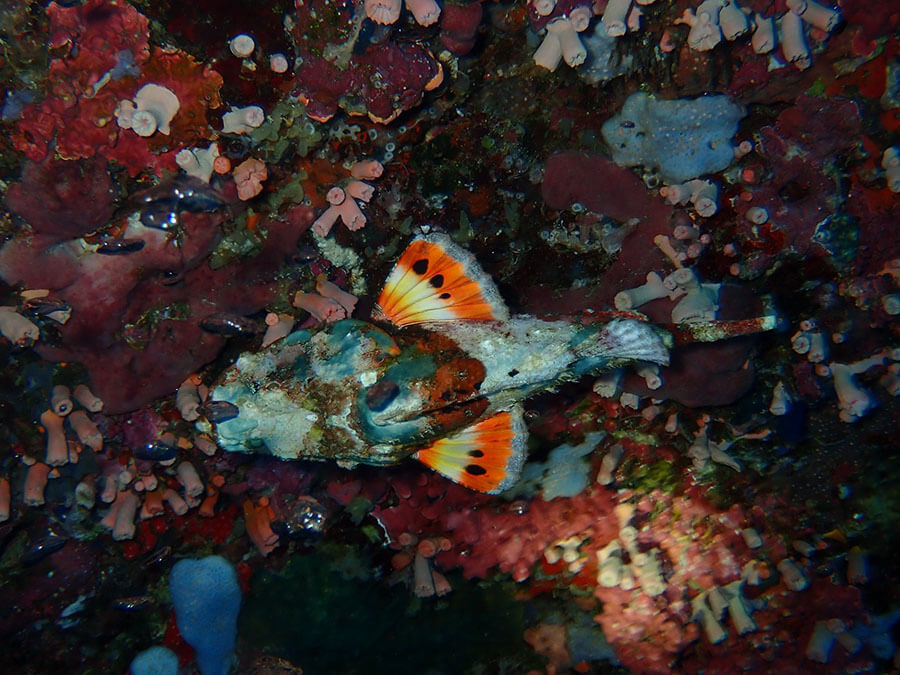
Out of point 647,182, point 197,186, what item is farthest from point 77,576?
point 647,182

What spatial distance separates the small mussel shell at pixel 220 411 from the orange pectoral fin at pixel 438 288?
1.34 metres

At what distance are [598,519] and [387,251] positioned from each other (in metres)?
4.17

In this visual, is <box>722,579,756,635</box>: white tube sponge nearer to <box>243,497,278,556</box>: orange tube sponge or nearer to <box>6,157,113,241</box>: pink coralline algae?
<box>243,497,278,556</box>: orange tube sponge

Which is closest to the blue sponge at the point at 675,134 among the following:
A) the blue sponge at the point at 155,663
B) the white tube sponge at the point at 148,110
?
the white tube sponge at the point at 148,110

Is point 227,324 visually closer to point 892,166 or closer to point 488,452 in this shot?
point 488,452

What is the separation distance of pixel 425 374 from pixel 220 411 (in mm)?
1481

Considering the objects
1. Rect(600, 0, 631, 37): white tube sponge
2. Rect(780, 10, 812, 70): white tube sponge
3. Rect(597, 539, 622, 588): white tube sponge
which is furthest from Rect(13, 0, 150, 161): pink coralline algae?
Rect(597, 539, 622, 588): white tube sponge

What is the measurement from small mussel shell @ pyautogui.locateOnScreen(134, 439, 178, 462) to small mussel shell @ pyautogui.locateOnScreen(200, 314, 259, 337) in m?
1.27

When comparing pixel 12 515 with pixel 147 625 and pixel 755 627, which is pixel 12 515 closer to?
pixel 147 625

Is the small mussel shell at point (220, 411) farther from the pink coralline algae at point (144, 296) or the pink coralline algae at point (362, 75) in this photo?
the pink coralline algae at point (362, 75)

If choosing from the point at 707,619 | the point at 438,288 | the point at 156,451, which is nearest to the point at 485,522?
the point at 707,619

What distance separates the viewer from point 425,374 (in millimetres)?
3678

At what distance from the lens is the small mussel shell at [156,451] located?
15.3 ft

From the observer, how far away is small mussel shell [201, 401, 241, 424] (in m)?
3.54
